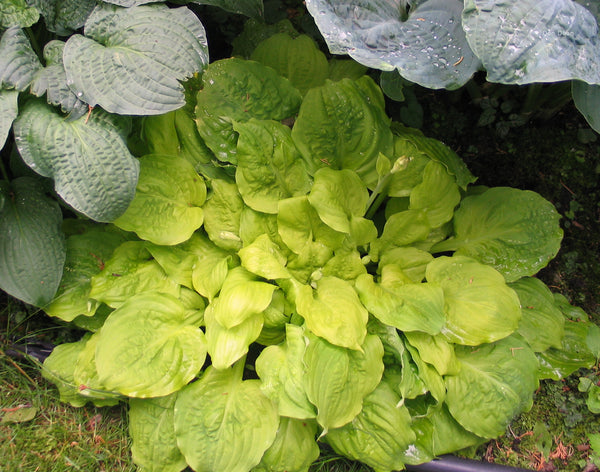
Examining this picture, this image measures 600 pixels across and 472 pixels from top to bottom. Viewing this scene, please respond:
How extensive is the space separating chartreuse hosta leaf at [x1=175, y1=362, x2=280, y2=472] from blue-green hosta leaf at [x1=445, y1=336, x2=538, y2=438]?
534 mm

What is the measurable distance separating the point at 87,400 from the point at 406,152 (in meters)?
1.26

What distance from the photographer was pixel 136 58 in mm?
1207

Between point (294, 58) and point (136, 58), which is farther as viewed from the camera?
point (294, 58)

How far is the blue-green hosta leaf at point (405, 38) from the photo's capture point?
115 centimetres

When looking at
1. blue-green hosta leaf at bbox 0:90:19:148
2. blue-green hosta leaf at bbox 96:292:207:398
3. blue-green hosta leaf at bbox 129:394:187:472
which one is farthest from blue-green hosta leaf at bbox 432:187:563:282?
blue-green hosta leaf at bbox 0:90:19:148

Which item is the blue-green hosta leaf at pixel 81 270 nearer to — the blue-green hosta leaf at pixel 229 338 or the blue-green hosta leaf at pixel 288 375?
the blue-green hosta leaf at pixel 229 338

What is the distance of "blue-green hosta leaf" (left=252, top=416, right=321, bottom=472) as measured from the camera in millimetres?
1377

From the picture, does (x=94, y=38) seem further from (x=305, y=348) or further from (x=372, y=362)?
(x=372, y=362)

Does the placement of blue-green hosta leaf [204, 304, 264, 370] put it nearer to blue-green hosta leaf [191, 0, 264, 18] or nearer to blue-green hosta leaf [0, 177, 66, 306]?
blue-green hosta leaf [0, 177, 66, 306]

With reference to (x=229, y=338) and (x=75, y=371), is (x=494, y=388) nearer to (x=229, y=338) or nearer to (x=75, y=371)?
(x=229, y=338)

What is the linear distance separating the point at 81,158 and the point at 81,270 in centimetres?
44

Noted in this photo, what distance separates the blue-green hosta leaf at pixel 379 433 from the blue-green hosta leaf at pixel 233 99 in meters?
0.83

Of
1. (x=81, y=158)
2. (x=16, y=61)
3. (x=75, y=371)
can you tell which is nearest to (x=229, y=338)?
(x=75, y=371)

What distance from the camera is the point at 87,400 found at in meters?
1.51
